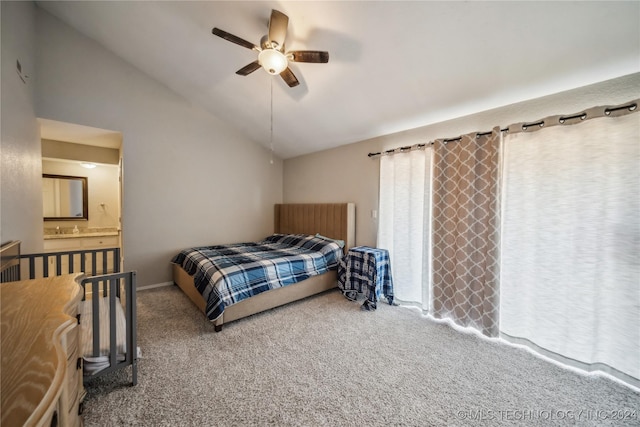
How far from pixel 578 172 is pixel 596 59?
2.65 ft

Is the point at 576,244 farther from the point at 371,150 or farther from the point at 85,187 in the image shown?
the point at 85,187

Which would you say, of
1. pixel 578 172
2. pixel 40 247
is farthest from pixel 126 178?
pixel 578 172

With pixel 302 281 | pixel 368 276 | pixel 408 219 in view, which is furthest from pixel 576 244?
pixel 302 281

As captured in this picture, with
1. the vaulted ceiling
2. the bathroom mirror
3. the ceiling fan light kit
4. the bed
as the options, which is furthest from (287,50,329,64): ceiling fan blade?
the bathroom mirror

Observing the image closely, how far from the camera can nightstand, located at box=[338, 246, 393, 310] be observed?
115 inches

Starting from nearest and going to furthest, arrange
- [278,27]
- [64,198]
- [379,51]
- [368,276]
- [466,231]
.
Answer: [278,27]
[379,51]
[466,231]
[368,276]
[64,198]

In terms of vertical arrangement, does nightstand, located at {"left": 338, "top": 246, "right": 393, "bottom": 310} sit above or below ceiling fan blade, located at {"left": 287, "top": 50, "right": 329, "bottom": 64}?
below

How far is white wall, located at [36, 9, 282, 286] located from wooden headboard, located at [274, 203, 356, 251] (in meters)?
0.57

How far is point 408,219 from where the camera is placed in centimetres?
303

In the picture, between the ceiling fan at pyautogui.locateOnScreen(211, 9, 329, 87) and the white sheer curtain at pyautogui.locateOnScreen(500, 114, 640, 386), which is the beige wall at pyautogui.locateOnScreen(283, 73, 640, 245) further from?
the ceiling fan at pyautogui.locateOnScreen(211, 9, 329, 87)

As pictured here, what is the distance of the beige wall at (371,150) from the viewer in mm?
1875

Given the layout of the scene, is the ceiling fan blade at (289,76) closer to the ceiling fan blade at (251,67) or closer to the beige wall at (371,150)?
the ceiling fan blade at (251,67)

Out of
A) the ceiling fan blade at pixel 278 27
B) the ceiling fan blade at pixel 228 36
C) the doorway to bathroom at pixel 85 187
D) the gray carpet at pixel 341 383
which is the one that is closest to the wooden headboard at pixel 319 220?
the gray carpet at pixel 341 383

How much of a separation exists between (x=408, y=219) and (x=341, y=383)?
6.58ft
